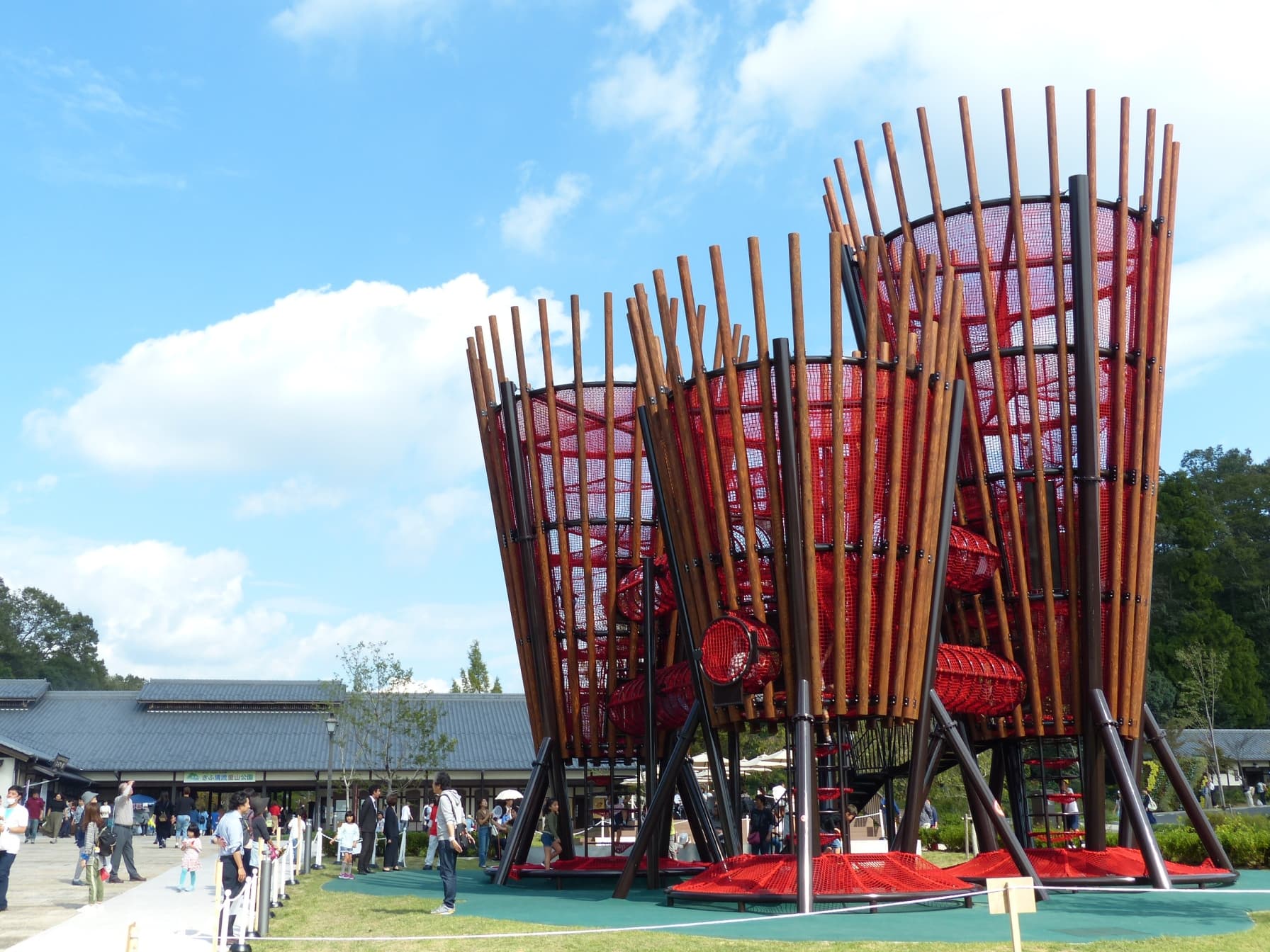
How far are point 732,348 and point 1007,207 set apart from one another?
6.76 m

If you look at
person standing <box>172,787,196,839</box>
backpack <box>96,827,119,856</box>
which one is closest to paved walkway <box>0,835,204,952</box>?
backpack <box>96,827,119,856</box>

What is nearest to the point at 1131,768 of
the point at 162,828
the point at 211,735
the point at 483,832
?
the point at 483,832

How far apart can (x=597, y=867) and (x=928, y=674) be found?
719 cm

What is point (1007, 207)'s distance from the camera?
802 inches

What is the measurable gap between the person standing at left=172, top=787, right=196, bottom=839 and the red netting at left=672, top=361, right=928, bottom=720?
24.0m

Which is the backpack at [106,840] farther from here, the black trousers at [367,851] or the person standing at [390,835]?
the person standing at [390,835]

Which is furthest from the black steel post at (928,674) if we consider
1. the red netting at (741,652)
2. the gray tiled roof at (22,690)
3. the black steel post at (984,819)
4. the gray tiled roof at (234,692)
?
the gray tiled roof at (22,690)

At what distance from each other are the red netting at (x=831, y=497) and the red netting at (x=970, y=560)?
2944mm

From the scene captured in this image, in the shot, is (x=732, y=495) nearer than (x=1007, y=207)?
Yes

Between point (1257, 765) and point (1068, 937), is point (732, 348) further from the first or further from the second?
point (1257, 765)

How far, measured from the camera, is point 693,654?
17.3 meters

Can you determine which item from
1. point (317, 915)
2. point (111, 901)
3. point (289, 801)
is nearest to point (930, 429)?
point (317, 915)

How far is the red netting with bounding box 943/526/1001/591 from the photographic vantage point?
19.0 m

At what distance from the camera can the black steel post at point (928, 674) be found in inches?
642
